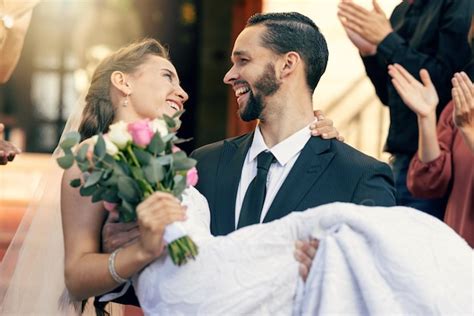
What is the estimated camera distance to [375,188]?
3881 mm

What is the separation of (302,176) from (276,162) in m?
0.13

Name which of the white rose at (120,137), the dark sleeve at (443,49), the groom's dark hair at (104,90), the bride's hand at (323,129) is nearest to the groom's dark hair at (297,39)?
the bride's hand at (323,129)

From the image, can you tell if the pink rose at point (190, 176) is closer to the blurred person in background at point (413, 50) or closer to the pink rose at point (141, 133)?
the pink rose at point (141, 133)

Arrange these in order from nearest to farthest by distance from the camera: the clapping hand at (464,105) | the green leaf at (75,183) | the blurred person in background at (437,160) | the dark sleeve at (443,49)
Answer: the green leaf at (75,183) → the clapping hand at (464,105) → the blurred person in background at (437,160) → the dark sleeve at (443,49)

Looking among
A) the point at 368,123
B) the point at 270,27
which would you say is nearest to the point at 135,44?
the point at 270,27

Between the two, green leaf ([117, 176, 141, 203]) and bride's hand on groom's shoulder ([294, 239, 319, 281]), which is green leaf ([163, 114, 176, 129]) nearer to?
green leaf ([117, 176, 141, 203])

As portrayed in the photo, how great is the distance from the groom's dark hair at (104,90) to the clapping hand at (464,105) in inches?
57.4

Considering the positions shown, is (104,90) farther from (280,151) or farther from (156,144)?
(156,144)

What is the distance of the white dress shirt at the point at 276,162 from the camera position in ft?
12.9

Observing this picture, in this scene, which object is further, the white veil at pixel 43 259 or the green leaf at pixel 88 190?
the white veil at pixel 43 259

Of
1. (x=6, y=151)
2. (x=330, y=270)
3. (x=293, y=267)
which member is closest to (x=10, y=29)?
(x=6, y=151)

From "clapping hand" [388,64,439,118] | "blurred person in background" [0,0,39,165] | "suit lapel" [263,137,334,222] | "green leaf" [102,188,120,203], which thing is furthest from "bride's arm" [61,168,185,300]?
"clapping hand" [388,64,439,118]

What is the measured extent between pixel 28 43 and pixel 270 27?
8.65 metres

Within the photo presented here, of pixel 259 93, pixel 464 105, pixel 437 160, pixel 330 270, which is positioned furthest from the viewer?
pixel 437 160
